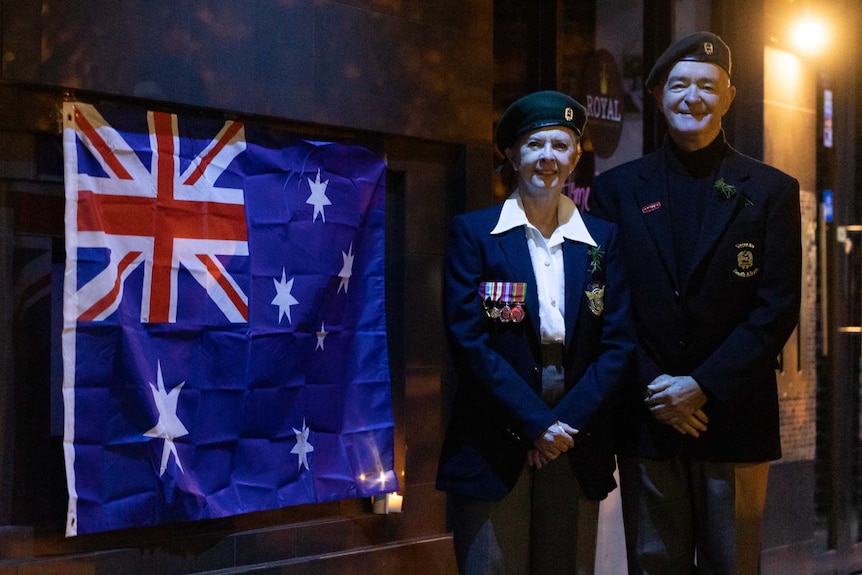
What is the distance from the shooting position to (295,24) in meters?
5.43

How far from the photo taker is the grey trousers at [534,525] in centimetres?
376

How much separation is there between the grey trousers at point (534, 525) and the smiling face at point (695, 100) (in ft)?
3.46

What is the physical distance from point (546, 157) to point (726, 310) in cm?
88

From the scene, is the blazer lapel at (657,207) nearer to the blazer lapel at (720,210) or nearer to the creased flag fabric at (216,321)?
the blazer lapel at (720,210)

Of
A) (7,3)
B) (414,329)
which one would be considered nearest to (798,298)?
(414,329)

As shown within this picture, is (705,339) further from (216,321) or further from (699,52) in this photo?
(216,321)

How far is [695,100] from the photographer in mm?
4008

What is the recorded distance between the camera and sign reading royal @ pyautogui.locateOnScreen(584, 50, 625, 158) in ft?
23.1

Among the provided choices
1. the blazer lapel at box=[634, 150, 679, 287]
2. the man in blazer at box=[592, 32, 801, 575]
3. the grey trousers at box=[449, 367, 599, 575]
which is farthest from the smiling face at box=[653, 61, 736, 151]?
the grey trousers at box=[449, 367, 599, 575]

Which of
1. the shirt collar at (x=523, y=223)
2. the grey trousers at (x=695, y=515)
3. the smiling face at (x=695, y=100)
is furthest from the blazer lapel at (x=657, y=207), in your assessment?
the grey trousers at (x=695, y=515)

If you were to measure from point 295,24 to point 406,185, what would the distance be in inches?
42.7

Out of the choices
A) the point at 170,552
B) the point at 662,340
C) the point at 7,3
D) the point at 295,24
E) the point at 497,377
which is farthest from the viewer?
the point at 295,24

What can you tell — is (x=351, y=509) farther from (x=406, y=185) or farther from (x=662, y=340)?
(x=662, y=340)

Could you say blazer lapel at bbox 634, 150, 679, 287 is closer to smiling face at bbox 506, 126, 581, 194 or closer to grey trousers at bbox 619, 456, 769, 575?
smiling face at bbox 506, 126, 581, 194
